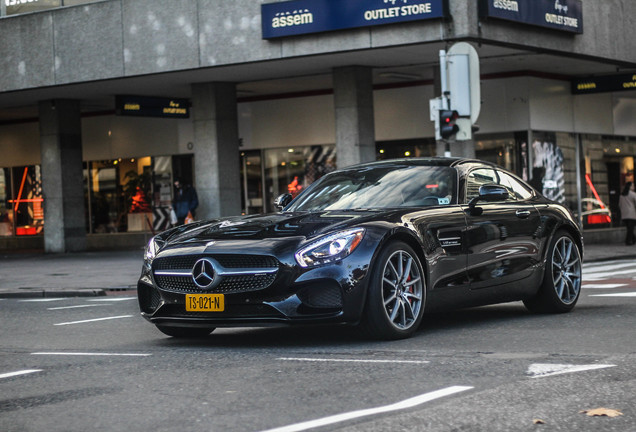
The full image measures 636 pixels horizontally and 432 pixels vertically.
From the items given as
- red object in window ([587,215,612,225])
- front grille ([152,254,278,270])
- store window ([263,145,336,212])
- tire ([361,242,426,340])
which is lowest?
red object in window ([587,215,612,225])

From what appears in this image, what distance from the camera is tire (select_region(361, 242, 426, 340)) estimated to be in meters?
8.13

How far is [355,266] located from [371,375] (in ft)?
4.84

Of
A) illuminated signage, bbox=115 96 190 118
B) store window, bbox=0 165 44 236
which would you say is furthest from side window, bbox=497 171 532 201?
store window, bbox=0 165 44 236

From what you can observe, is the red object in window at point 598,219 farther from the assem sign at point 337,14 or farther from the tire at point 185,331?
the tire at point 185,331

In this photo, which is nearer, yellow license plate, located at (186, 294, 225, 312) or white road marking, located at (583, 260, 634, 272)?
yellow license plate, located at (186, 294, 225, 312)

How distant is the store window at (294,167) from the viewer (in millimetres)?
30609

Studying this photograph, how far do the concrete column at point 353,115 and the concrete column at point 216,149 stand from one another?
3401mm

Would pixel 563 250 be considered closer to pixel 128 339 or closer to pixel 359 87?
pixel 128 339

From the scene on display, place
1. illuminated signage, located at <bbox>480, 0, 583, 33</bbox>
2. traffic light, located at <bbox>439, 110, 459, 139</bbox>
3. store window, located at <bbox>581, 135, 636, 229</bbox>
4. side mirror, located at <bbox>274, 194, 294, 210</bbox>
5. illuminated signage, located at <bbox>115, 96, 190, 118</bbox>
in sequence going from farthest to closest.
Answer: store window, located at <bbox>581, 135, 636, 229</bbox>, illuminated signage, located at <bbox>115, 96, 190, 118</bbox>, illuminated signage, located at <bbox>480, 0, 583, 33</bbox>, traffic light, located at <bbox>439, 110, 459, 139</bbox>, side mirror, located at <bbox>274, 194, 294, 210</bbox>

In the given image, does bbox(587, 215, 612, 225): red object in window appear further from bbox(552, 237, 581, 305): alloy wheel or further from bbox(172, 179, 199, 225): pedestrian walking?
bbox(552, 237, 581, 305): alloy wheel

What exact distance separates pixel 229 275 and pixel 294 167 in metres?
23.1

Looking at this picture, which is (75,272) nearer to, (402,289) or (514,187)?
(514,187)

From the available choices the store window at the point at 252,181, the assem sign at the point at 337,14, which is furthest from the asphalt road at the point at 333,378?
the store window at the point at 252,181

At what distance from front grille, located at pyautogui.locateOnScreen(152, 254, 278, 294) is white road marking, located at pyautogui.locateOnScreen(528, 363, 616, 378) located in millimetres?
2114
